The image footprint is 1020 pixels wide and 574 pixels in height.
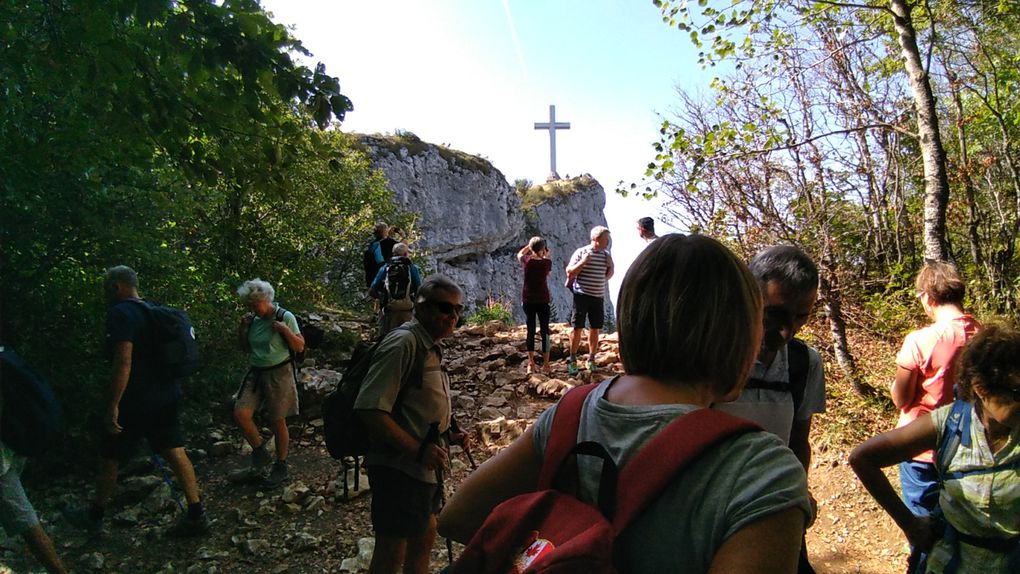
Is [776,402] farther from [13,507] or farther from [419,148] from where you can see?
[419,148]

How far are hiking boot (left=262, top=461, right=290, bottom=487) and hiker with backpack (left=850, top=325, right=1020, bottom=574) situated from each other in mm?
4418

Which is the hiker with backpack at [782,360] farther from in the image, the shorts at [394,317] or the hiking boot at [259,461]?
the shorts at [394,317]

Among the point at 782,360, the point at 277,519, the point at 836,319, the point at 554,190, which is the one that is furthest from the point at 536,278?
the point at 554,190

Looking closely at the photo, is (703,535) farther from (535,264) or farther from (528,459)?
(535,264)

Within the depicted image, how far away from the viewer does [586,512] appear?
2.96 feet

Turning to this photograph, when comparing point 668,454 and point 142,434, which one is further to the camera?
point 142,434

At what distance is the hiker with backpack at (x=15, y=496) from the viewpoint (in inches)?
115

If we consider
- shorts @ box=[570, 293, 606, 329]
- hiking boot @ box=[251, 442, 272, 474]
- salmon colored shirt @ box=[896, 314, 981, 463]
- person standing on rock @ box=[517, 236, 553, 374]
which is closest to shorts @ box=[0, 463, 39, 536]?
hiking boot @ box=[251, 442, 272, 474]

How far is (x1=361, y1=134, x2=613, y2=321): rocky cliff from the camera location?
25375 millimetres

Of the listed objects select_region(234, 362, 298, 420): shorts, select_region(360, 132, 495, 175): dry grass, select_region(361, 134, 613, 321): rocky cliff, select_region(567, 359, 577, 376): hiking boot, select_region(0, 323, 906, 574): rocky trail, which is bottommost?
select_region(0, 323, 906, 574): rocky trail

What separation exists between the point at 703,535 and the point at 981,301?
6.05 meters

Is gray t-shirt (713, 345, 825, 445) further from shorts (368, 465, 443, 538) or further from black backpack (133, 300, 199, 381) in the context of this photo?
black backpack (133, 300, 199, 381)

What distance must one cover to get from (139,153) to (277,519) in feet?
9.35

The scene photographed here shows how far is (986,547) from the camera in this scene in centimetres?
186
